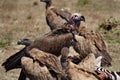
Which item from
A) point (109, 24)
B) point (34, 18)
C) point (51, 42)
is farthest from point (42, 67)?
point (34, 18)

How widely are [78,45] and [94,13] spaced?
26.7 ft

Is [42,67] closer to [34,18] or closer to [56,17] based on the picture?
[56,17]

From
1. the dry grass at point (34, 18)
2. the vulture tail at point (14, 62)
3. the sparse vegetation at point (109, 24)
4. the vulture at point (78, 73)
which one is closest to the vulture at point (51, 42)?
the vulture tail at point (14, 62)

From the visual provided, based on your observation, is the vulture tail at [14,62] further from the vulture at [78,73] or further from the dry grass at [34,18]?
the vulture at [78,73]

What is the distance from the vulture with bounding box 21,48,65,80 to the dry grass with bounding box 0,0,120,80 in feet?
8.41

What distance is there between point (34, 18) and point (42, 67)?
31.0 feet

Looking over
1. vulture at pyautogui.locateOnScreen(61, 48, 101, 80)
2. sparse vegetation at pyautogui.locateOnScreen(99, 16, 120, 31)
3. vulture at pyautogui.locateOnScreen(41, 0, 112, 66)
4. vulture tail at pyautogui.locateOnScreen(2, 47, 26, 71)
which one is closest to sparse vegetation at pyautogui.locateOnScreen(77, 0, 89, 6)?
sparse vegetation at pyautogui.locateOnScreen(99, 16, 120, 31)

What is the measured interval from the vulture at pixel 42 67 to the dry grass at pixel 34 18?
8.41 feet

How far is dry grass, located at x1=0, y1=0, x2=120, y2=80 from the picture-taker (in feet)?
46.9

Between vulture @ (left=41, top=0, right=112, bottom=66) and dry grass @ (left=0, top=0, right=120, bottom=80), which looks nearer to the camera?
vulture @ (left=41, top=0, right=112, bottom=66)

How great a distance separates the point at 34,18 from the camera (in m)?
18.4

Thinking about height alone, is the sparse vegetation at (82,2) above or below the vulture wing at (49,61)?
below

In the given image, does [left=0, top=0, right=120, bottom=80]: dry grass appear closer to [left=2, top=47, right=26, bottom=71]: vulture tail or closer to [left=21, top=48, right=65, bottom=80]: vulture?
[left=2, top=47, right=26, bottom=71]: vulture tail

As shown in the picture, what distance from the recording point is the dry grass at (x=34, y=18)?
562 inches
